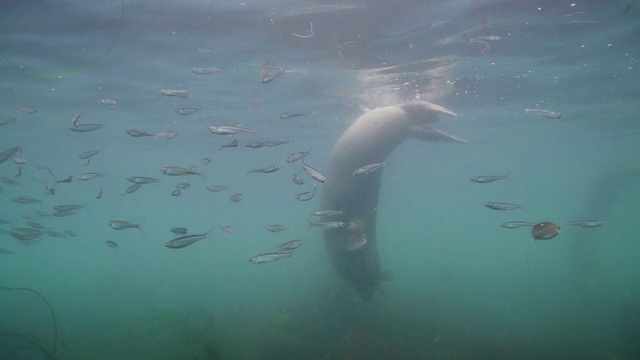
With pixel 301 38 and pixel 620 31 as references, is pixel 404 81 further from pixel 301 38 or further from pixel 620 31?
pixel 620 31

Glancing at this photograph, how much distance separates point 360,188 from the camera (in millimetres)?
10039

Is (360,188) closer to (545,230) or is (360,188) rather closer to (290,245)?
(290,245)

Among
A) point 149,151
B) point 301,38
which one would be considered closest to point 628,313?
point 301,38

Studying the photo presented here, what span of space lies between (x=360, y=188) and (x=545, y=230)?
5800 mm

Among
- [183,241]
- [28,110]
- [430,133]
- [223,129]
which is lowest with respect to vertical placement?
[430,133]

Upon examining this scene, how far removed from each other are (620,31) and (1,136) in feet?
101

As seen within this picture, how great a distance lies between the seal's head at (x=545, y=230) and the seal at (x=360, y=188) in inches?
190

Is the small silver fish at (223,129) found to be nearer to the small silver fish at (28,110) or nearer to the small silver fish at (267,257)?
the small silver fish at (267,257)

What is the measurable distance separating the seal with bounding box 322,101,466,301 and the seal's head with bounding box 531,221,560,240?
483cm

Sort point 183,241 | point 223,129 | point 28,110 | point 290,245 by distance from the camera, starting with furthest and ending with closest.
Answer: point 28,110
point 290,245
point 223,129
point 183,241

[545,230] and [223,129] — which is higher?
[223,129]

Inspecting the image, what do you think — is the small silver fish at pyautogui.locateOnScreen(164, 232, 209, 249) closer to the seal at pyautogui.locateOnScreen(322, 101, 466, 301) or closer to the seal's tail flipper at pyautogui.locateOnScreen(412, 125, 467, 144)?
the seal at pyautogui.locateOnScreen(322, 101, 466, 301)

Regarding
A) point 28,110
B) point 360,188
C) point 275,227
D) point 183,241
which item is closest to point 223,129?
point 183,241

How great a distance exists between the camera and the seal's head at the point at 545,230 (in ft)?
14.4
